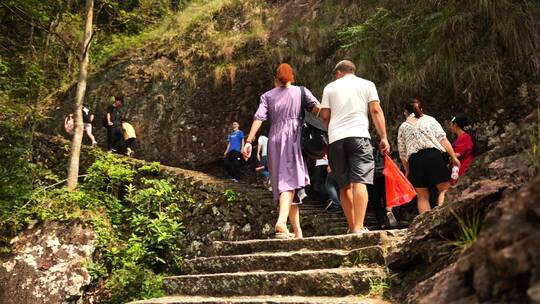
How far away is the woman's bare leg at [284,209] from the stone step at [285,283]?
0.83m

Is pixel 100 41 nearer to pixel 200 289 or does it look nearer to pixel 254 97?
pixel 254 97

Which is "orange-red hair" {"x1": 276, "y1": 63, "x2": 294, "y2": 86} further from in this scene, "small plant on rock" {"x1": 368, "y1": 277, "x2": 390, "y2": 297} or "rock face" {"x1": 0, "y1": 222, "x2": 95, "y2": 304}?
"rock face" {"x1": 0, "y1": 222, "x2": 95, "y2": 304}

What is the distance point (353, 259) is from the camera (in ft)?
14.8

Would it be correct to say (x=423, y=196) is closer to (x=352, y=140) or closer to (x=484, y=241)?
(x=352, y=140)

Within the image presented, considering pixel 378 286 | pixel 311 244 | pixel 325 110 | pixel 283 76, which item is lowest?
pixel 378 286

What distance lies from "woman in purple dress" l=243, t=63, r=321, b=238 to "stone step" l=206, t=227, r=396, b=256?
182mm

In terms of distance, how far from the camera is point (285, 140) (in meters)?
5.80

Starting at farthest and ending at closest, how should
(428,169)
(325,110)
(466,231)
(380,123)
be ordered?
1. (428,169)
2. (325,110)
3. (380,123)
4. (466,231)

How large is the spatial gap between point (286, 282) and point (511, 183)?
6.95 ft

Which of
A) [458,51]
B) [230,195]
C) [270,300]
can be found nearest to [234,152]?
[230,195]

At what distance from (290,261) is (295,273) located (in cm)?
46

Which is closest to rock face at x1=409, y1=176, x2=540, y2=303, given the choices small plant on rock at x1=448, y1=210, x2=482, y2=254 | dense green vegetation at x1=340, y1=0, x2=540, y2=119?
small plant on rock at x1=448, y1=210, x2=482, y2=254

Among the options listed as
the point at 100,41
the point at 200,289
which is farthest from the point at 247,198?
the point at 100,41

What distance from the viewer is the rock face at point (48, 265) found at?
332 inches
